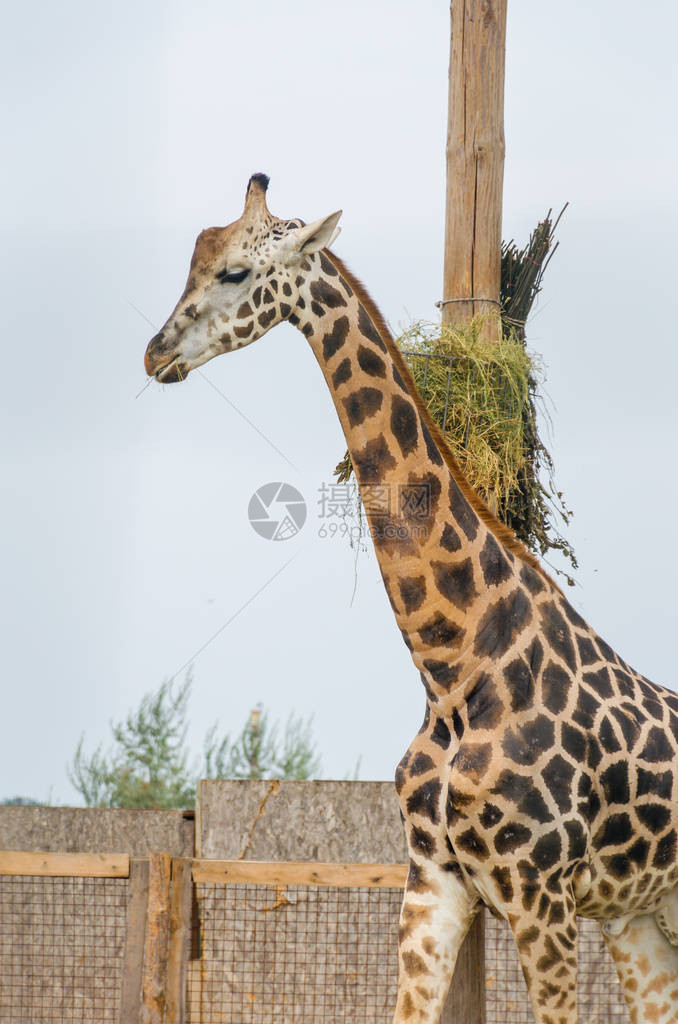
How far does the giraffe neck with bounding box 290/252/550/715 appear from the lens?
3.55 meters

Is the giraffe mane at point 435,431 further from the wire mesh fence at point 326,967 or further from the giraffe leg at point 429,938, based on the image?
the wire mesh fence at point 326,967

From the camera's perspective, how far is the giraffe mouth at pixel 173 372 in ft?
11.5

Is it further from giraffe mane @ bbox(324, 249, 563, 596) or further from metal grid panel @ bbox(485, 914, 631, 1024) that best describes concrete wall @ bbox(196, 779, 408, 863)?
giraffe mane @ bbox(324, 249, 563, 596)

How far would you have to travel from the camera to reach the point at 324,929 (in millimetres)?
5777

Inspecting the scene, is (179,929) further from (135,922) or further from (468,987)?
(468,987)

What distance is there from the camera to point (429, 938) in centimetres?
350

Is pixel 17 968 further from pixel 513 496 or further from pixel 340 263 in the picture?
pixel 340 263

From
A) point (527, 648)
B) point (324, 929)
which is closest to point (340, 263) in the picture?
point (527, 648)

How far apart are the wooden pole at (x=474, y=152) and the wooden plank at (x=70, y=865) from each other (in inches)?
107

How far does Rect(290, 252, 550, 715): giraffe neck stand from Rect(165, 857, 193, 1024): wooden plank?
75.3 inches

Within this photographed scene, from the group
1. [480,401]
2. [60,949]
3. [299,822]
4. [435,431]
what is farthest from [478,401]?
[60,949]

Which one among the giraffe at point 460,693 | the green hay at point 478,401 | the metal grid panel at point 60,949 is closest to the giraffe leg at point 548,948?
the giraffe at point 460,693

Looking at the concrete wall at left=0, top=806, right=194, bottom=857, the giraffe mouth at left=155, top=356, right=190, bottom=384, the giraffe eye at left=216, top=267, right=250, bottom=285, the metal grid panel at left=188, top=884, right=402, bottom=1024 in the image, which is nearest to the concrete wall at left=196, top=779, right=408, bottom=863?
the metal grid panel at left=188, top=884, right=402, bottom=1024

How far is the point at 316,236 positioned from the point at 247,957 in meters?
3.79
